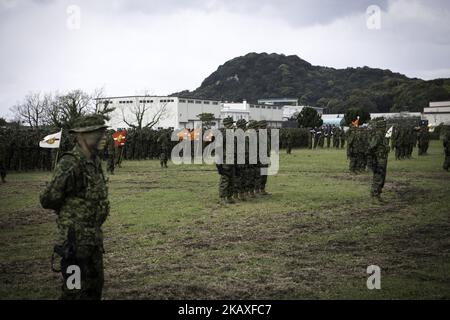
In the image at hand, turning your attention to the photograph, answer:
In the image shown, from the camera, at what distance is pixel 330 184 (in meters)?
18.0

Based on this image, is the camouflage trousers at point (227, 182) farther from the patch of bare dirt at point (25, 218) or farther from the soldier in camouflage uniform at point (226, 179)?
the patch of bare dirt at point (25, 218)

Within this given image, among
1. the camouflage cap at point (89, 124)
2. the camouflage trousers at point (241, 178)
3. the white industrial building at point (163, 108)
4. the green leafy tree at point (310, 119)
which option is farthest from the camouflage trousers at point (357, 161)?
the green leafy tree at point (310, 119)

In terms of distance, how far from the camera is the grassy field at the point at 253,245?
21.4 feet

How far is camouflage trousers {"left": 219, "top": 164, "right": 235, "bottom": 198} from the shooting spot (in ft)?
44.7

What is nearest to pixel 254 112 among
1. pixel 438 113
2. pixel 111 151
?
pixel 438 113

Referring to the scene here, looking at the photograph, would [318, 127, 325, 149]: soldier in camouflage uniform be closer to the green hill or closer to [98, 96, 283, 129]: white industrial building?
[98, 96, 283, 129]: white industrial building

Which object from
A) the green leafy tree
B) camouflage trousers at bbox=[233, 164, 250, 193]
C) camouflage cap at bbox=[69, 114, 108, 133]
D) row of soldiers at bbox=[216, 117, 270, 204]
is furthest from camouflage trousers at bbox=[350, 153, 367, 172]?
the green leafy tree

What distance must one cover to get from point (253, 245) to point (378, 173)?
615 centimetres

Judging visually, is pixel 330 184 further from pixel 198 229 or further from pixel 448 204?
pixel 198 229

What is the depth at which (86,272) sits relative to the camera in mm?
4906

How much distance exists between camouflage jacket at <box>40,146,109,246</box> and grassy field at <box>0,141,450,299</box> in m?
1.60

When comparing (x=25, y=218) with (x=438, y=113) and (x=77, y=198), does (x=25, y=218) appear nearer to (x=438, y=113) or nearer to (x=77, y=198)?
(x=77, y=198)
